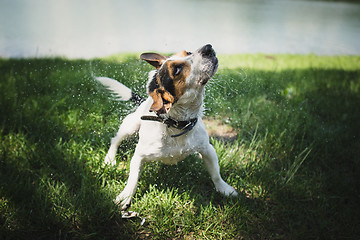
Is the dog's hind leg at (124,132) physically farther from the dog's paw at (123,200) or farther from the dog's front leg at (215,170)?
the dog's front leg at (215,170)

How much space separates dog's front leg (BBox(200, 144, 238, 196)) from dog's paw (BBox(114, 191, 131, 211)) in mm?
680

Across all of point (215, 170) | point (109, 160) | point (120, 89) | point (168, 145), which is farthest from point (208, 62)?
point (109, 160)

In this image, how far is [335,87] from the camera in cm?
423

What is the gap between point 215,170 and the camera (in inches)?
84.0

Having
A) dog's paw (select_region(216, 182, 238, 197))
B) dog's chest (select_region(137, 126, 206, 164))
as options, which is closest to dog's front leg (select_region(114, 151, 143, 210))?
dog's chest (select_region(137, 126, 206, 164))

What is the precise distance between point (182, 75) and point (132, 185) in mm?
969

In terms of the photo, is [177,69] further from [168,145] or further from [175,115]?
[168,145]

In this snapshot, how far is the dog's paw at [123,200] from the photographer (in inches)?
79.4

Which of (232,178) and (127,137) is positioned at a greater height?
(127,137)

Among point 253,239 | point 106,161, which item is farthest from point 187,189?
point 106,161

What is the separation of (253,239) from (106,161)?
4.81 feet

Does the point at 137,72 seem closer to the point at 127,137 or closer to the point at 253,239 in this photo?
the point at 127,137

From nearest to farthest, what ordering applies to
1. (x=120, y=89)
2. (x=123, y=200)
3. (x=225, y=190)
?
(x=123, y=200) → (x=225, y=190) → (x=120, y=89)

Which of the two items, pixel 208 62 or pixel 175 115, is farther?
pixel 175 115
